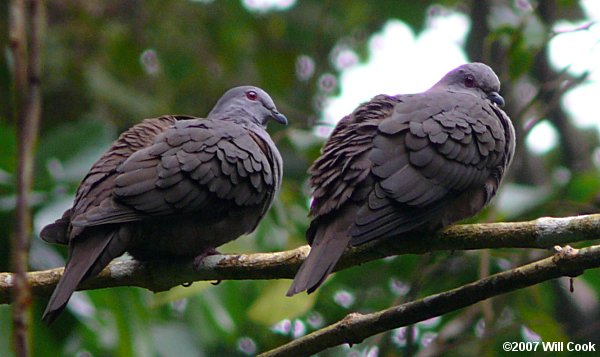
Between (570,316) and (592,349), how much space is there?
6.63ft

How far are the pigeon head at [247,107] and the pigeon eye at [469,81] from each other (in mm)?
1208

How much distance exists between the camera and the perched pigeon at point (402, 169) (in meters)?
3.81

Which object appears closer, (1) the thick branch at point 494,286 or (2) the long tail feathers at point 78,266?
(1) the thick branch at point 494,286

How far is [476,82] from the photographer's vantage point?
5.22 meters

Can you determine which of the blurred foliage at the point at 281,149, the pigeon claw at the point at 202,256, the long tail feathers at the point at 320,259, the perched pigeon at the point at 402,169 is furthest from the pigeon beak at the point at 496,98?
the pigeon claw at the point at 202,256

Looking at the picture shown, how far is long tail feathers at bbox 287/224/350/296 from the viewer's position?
3450mm

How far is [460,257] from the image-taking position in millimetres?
6473

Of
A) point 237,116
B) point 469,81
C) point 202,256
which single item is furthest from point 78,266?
point 469,81

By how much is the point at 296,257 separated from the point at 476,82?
1997 millimetres

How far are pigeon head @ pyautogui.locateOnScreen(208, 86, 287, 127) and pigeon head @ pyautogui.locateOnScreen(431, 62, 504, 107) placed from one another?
3.64 ft

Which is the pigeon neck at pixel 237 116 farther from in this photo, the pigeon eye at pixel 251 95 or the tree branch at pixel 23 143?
the tree branch at pixel 23 143

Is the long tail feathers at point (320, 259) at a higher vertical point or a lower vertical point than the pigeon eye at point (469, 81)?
lower

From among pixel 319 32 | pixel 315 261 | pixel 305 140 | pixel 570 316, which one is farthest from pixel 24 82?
pixel 319 32

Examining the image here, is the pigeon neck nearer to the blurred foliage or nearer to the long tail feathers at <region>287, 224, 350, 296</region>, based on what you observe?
the blurred foliage
